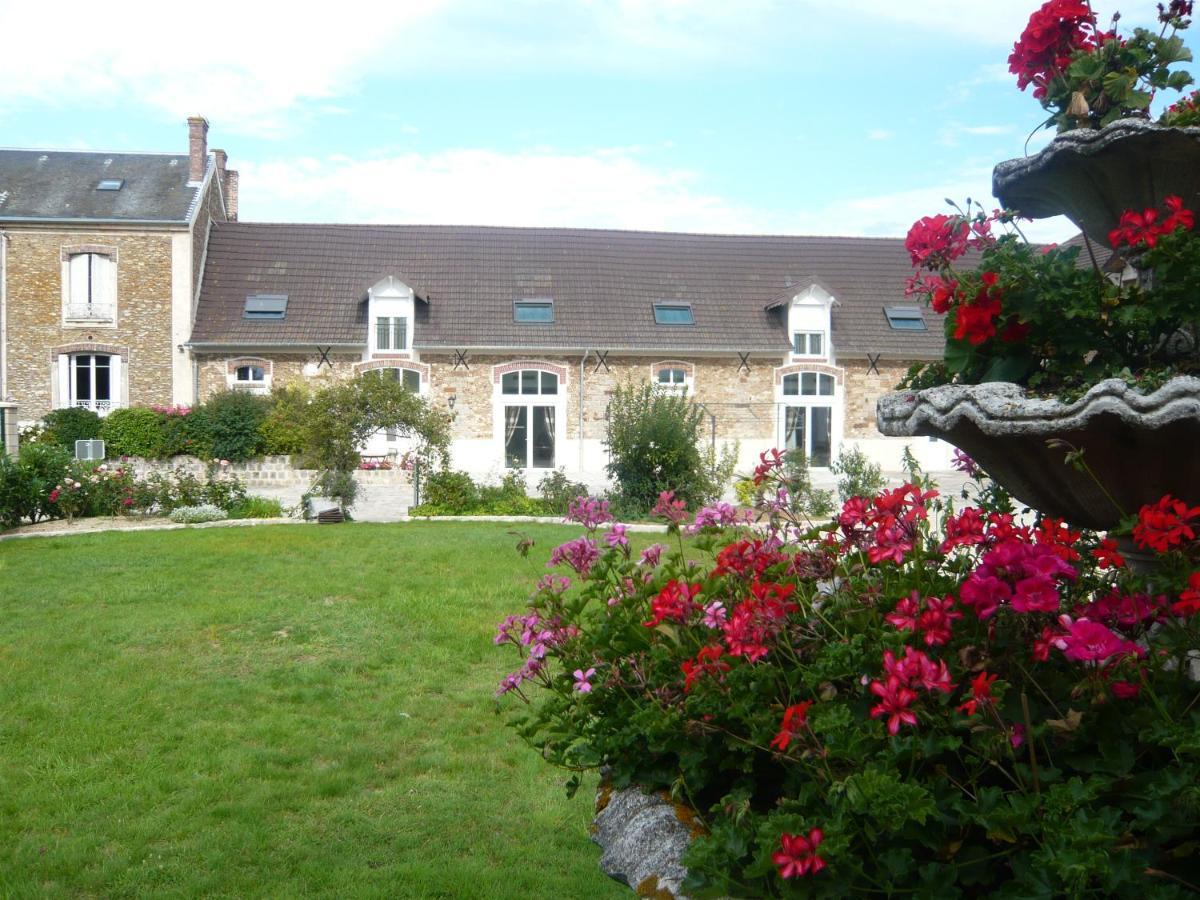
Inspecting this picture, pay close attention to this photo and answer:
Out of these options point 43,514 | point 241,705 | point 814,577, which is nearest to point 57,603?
point 241,705

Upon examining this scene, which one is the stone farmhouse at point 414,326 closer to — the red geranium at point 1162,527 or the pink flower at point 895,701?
the red geranium at point 1162,527

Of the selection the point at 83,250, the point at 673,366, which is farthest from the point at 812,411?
the point at 83,250

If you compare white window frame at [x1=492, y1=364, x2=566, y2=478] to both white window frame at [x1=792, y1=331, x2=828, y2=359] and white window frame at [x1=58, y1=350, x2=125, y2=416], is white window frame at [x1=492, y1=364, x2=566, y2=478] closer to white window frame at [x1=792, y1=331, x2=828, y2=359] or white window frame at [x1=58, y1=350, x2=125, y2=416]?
white window frame at [x1=792, y1=331, x2=828, y2=359]

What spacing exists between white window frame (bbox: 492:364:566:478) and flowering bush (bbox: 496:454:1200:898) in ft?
75.3

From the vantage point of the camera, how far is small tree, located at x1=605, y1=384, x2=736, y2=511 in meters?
15.3

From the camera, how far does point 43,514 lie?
555 inches

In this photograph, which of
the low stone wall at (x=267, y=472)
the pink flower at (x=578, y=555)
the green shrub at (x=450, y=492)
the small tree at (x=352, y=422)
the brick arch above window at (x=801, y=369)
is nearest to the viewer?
the pink flower at (x=578, y=555)

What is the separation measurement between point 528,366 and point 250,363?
687 cm

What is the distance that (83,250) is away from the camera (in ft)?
84.0

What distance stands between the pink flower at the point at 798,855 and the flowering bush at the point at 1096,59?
Result: 84.7 inches

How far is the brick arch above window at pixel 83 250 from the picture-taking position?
2553 cm

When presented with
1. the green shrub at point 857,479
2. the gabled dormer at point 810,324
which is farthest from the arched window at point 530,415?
the green shrub at point 857,479

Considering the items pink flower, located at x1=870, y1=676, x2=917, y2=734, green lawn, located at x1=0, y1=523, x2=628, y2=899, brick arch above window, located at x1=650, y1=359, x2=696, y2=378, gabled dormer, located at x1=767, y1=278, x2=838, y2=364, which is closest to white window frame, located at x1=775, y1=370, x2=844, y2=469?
gabled dormer, located at x1=767, y1=278, x2=838, y2=364

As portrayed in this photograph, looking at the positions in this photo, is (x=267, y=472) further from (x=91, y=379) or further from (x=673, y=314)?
(x=673, y=314)
